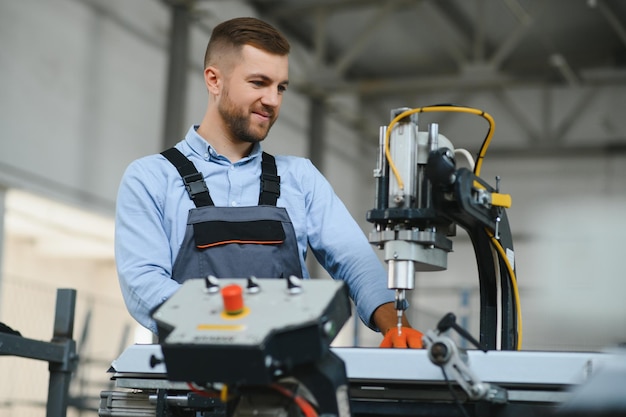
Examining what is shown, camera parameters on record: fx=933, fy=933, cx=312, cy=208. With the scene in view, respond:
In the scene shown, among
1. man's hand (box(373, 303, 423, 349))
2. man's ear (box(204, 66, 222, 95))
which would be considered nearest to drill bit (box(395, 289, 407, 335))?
man's hand (box(373, 303, 423, 349))

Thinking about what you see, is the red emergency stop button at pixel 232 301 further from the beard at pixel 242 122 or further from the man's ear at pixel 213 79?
the man's ear at pixel 213 79

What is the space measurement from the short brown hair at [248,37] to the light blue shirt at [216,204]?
0.71 ft

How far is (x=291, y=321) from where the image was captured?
1197mm

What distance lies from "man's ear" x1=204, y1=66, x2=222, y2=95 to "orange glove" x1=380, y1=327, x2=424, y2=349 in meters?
0.73

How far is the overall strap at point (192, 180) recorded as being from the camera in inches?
75.9

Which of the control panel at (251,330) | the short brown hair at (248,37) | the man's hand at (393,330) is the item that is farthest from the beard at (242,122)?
the control panel at (251,330)

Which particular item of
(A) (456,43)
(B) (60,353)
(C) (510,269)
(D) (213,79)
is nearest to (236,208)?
(D) (213,79)

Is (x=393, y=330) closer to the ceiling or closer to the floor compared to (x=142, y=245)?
closer to the floor

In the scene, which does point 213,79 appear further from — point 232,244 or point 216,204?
point 232,244

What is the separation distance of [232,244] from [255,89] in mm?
345

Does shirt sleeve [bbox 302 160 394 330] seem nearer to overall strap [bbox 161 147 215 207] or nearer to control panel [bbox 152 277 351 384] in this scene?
overall strap [bbox 161 147 215 207]

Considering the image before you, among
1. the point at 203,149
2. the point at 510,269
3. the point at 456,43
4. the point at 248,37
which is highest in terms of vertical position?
the point at 456,43

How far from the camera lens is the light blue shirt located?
5.83 feet

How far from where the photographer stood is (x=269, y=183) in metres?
2.03
